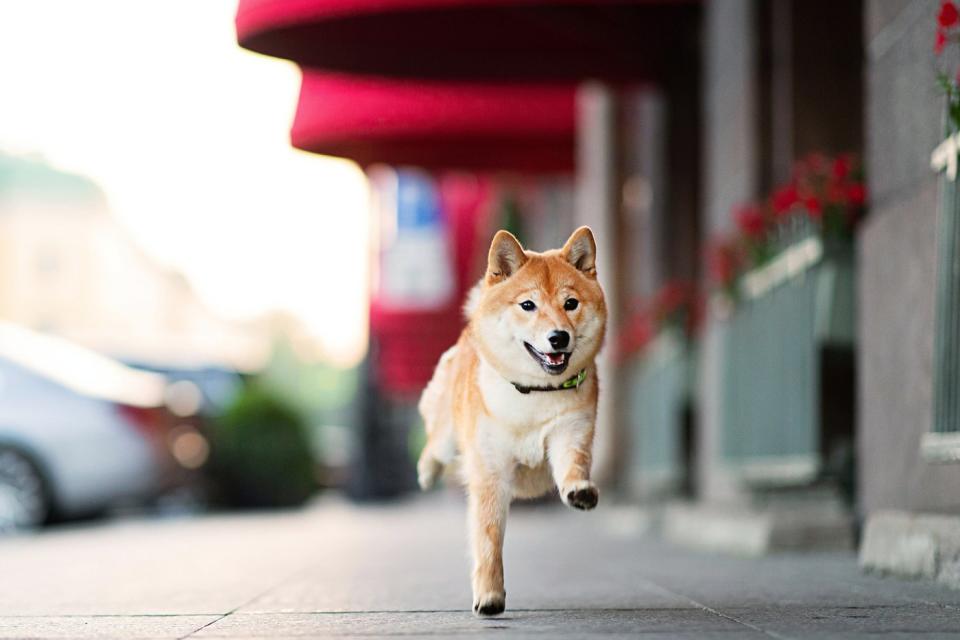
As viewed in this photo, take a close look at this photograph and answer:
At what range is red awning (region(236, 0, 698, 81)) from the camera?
39.7 feet

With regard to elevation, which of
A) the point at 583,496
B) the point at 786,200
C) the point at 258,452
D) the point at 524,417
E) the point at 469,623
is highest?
the point at 786,200

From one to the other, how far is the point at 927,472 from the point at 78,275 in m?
77.1

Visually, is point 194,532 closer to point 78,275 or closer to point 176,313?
point 78,275

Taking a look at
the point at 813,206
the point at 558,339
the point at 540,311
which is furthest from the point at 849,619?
the point at 813,206

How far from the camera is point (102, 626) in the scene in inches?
208

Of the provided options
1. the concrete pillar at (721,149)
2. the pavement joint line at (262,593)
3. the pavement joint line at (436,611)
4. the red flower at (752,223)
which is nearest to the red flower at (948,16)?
the pavement joint line at (436,611)

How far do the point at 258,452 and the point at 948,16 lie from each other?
1401cm

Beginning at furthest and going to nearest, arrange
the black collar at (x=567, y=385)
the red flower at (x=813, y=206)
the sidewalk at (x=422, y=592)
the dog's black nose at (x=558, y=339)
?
the red flower at (x=813, y=206) → the black collar at (x=567, y=385) → the dog's black nose at (x=558, y=339) → the sidewalk at (x=422, y=592)

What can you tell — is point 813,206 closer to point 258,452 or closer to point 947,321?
point 947,321

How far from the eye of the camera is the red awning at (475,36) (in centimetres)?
1211

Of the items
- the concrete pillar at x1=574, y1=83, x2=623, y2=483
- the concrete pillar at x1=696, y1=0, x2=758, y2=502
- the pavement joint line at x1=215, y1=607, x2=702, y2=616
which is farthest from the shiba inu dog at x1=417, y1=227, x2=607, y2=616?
the concrete pillar at x1=574, y1=83, x2=623, y2=483

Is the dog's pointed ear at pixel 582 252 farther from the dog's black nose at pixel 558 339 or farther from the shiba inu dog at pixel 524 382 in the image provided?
the dog's black nose at pixel 558 339

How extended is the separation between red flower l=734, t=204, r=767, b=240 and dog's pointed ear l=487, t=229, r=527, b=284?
5.38 meters

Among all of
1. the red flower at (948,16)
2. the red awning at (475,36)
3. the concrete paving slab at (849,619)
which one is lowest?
the concrete paving slab at (849,619)
